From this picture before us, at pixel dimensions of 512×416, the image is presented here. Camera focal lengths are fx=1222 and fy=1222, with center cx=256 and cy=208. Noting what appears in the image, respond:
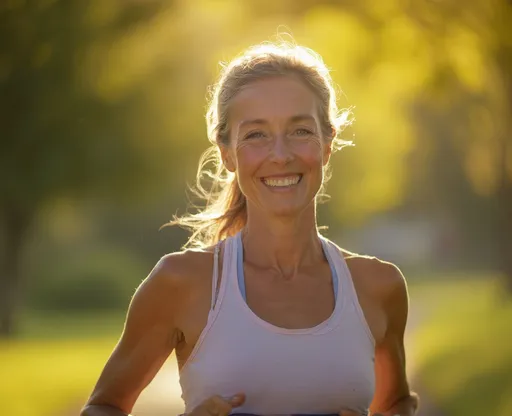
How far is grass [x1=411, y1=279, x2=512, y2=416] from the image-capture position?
424 inches

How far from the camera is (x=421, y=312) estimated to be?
914 inches

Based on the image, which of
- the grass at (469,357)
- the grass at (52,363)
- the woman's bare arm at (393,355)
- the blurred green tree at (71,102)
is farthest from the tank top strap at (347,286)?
the blurred green tree at (71,102)

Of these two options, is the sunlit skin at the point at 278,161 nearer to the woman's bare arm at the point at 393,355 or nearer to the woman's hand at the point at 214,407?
the woman's bare arm at the point at 393,355

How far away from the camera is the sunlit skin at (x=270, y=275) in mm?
3682

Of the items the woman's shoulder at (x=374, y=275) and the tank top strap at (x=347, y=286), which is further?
the woman's shoulder at (x=374, y=275)

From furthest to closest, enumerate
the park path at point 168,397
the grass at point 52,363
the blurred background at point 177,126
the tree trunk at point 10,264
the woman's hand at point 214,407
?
the tree trunk at point 10,264 → the blurred background at point 177,126 → the grass at point 52,363 → the park path at point 168,397 → the woman's hand at point 214,407

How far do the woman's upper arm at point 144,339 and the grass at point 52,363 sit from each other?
736 cm

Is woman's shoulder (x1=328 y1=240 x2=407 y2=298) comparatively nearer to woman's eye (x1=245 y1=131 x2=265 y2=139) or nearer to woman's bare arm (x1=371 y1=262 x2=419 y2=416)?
woman's bare arm (x1=371 y1=262 x2=419 y2=416)

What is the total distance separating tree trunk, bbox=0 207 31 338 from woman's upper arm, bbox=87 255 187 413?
18.0m

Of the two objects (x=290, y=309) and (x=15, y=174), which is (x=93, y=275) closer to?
(x=15, y=174)

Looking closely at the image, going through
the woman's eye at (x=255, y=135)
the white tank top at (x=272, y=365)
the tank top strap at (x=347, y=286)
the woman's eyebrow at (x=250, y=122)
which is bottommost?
the white tank top at (x=272, y=365)

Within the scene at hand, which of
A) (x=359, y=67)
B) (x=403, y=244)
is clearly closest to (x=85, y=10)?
(x=359, y=67)

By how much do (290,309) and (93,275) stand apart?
3359 centimetres

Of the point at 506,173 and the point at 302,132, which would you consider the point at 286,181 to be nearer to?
the point at 302,132
